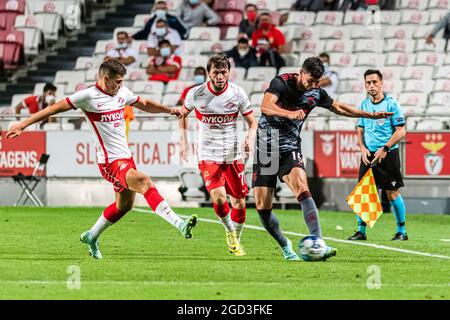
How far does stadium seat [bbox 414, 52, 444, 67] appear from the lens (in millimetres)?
26219

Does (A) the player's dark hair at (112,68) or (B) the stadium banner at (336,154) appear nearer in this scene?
(A) the player's dark hair at (112,68)

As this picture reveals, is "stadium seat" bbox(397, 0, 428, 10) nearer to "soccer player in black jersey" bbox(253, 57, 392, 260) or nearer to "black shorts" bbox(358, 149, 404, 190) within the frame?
"black shorts" bbox(358, 149, 404, 190)

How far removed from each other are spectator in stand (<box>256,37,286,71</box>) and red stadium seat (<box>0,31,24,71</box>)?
631cm

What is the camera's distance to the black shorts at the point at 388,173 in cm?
1691

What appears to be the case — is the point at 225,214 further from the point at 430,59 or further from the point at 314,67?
the point at 430,59

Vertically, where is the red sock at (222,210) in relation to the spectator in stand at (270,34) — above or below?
below

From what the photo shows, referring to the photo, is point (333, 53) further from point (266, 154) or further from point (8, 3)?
point (266, 154)

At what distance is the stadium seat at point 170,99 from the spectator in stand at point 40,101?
2287 mm

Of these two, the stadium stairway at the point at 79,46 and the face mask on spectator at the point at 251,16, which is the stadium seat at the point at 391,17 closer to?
the face mask on spectator at the point at 251,16

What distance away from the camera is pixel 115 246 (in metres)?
15.5

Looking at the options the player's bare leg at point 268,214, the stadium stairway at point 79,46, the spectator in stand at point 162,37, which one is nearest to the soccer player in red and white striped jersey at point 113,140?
→ the player's bare leg at point 268,214

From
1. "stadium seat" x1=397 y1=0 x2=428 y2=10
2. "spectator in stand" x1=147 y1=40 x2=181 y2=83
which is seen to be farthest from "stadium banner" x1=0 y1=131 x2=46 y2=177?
"stadium seat" x1=397 y1=0 x2=428 y2=10

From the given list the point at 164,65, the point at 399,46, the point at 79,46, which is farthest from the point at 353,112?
→ the point at 79,46
